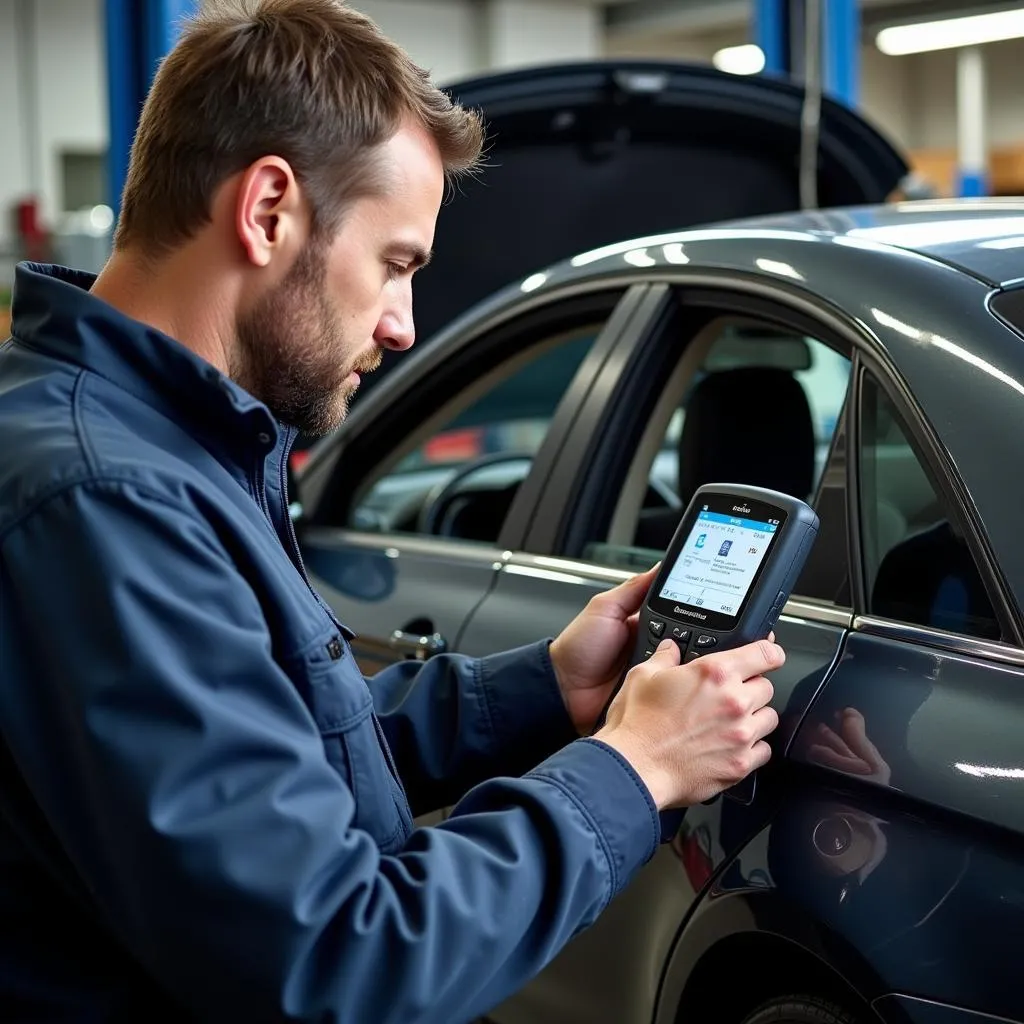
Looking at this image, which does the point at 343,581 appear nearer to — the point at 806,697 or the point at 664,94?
the point at 806,697

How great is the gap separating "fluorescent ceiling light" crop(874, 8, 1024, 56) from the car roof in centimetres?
1336

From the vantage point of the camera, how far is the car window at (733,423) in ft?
7.58

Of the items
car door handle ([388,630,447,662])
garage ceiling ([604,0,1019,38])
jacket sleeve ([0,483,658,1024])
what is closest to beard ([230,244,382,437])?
jacket sleeve ([0,483,658,1024])

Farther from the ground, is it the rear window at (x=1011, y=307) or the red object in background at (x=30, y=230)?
the red object in background at (x=30, y=230)

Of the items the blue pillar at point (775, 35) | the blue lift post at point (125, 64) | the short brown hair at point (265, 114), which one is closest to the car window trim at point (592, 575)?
the short brown hair at point (265, 114)

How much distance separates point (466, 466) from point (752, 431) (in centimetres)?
97

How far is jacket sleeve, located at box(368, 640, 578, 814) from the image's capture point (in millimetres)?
1776

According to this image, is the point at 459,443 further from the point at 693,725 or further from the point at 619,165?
the point at 693,725

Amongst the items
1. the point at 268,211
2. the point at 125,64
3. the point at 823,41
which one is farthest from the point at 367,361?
the point at 823,41

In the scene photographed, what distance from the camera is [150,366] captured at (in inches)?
49.8

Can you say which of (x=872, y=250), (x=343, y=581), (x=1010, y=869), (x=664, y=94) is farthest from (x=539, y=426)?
(x=1010, y=869)

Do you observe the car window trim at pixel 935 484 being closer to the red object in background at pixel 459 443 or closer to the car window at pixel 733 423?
the car window at pixel 733 423

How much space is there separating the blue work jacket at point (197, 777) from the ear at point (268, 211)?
11cm

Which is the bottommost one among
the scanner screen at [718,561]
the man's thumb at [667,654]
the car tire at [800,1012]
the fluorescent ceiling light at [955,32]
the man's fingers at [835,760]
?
the car tire at [800,1012]
